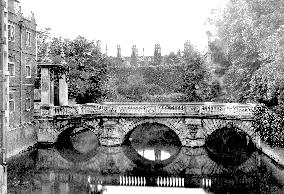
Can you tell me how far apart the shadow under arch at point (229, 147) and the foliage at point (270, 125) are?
11.0 feet

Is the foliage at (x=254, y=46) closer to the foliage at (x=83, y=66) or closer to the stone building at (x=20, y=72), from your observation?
the foliage at (x=83, y=66)

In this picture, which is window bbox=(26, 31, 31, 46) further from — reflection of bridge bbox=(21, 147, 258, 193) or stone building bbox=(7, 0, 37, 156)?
reflection of bridge bbox=(21, 147, 258, 193)


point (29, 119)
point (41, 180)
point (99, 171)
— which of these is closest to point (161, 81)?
point (29, 119)

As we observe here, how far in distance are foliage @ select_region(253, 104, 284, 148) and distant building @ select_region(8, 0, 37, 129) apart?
679 inches

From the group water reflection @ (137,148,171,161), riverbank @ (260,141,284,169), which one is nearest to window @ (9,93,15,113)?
water reflection @ (137,148,171,161)

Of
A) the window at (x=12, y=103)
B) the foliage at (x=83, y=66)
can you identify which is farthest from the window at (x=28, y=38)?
the foliage at (x=83, y=66)

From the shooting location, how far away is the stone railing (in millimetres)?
31312

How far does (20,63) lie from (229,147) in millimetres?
18606

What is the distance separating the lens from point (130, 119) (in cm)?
3291

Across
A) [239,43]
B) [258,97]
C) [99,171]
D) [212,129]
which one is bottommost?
[99,171]

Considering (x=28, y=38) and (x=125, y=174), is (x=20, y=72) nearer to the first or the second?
(x=28, y=38)

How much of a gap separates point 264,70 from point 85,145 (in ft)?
60.0

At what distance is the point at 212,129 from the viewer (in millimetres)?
32000

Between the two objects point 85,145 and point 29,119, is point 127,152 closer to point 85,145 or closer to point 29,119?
point 85,145
